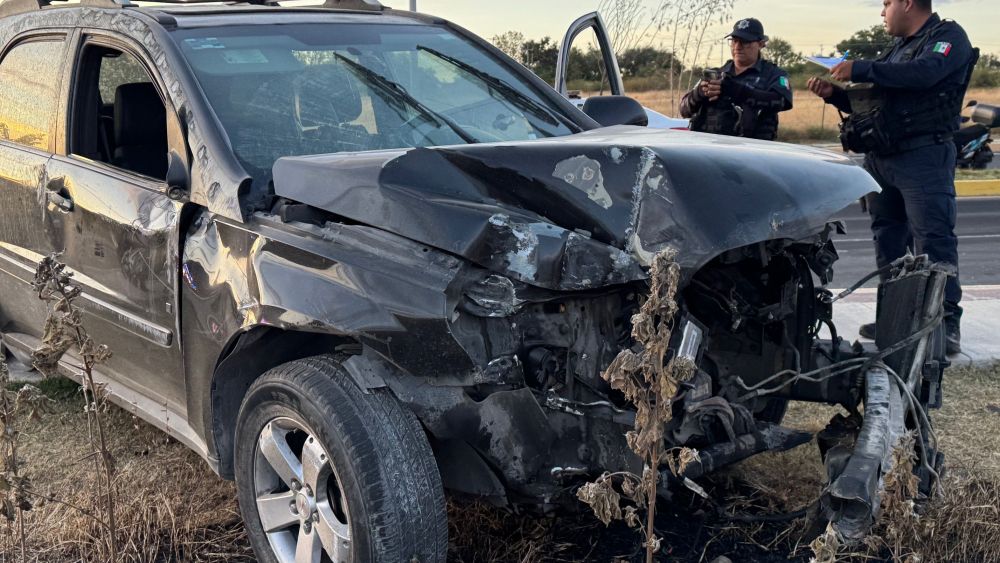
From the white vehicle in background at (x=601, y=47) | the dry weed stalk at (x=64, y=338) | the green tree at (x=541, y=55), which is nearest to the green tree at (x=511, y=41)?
the green tree at (x=541, y=55)

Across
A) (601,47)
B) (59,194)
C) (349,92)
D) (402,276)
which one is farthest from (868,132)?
(59,194)

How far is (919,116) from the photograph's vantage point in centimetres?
500

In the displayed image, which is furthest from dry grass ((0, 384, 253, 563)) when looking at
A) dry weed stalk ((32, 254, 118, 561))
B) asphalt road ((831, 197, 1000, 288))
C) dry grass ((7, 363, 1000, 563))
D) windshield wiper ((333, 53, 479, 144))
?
asphalt road ((831, 197, 1000, 288))

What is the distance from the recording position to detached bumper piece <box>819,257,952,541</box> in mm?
2570

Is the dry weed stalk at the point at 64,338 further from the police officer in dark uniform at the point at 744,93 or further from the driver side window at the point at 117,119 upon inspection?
the police officer in dark uniform at the point at 744,93

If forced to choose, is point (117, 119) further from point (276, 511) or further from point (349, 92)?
point (276, 511)

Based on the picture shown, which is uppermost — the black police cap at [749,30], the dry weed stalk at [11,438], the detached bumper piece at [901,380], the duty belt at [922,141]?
the black police cap at [749,30]

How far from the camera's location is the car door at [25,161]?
12.1 ft

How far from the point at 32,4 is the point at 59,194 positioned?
1.31 m

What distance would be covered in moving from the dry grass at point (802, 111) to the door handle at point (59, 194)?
11417mm

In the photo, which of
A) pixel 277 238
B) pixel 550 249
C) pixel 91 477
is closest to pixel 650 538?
pixel 550 249

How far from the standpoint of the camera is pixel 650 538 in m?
2.25

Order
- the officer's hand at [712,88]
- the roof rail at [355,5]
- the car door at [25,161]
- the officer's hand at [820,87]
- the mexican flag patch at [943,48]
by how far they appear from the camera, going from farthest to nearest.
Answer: the officer's hand at [712,88] → the officer's hand at [820,87] → the mexican flag patch at [943,48] → the roof rail at [355,5] → the car door at [25,161]

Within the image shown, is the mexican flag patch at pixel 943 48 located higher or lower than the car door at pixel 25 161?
higher
